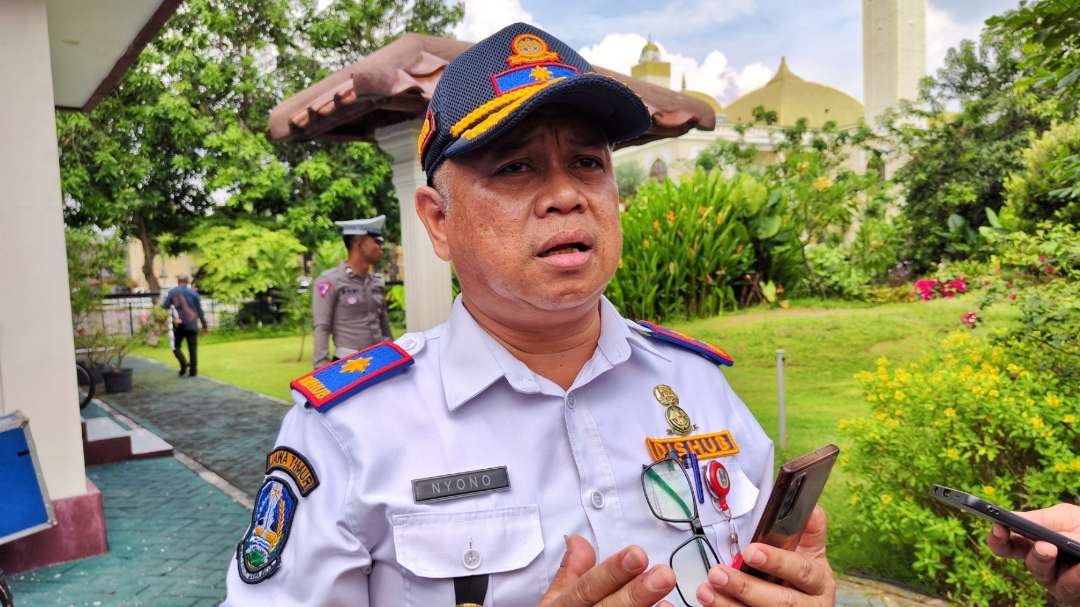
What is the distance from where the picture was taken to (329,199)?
2036 cm

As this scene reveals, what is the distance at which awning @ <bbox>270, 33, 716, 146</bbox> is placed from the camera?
3.95m

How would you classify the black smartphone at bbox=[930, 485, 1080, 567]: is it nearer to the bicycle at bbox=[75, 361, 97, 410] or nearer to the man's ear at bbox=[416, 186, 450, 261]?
the man's ear at bbox=[416, 186, 450, 261]

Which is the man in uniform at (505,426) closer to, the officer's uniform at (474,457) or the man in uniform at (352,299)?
the officer's uniform at (474,457)

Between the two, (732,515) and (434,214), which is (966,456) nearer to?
(732,515)

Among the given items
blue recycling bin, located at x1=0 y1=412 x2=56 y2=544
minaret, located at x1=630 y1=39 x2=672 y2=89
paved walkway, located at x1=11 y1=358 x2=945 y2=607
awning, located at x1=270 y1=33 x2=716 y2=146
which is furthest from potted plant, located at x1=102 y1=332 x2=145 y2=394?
minaret, located at x1=630 y1=39 x2=672 y2=89

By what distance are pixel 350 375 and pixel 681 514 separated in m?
0.57

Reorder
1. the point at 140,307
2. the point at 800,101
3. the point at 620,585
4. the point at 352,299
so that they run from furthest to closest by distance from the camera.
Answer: the point at 800,101
the point at 140,307
the point at 352,299
the point at 620,585

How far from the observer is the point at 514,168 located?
1.20m

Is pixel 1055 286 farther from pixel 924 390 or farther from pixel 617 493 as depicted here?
pixel 617 493

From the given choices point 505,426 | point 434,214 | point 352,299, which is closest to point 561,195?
point 434,214

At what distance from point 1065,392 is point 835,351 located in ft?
16.5

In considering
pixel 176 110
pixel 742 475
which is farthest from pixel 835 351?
pixel 176 110

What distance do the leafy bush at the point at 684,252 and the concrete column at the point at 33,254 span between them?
6537 millimetres

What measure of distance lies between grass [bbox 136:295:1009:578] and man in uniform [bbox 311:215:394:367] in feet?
10.2
